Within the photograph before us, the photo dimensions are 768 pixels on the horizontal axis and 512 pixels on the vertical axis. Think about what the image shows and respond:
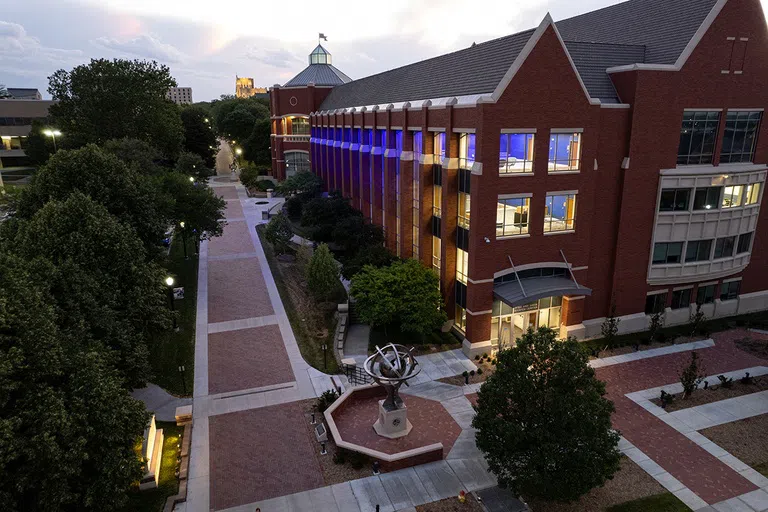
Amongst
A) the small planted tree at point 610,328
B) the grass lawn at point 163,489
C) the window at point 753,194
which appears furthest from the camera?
the window at point 753,194

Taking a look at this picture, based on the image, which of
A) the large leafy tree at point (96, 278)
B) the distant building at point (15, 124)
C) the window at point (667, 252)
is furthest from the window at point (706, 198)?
the distant building at point (15, 124)

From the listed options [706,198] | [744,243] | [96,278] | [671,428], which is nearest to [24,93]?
[96,278]

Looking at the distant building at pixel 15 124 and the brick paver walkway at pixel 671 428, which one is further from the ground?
the distant building at pixel 15 124

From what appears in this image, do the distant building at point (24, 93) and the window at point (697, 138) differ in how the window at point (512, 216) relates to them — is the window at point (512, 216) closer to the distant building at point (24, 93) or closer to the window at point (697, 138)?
the window at point (697, 138)

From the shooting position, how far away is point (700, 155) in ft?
99.7

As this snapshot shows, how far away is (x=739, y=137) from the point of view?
102 feet

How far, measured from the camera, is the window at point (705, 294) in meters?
33.5

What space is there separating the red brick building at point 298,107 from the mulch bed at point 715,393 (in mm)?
68343

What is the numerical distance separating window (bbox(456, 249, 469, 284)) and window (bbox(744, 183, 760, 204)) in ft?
63.2

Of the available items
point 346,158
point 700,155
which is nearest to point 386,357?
point 700,155

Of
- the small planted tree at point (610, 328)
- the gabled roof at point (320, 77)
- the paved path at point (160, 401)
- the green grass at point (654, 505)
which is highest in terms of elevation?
the gabled roof at point (320, 77)

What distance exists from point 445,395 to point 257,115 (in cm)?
11366

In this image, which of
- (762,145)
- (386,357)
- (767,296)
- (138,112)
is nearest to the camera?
(386,357)

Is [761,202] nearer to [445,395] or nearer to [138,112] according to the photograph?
[445,395]
